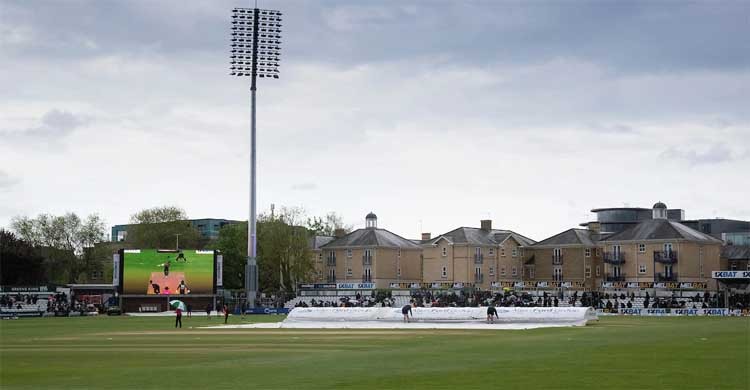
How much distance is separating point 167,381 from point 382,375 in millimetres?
5117

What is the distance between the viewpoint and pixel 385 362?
29391 mm

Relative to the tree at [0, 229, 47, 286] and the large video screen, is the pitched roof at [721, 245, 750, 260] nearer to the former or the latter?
the large video screen

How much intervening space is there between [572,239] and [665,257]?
14.7m

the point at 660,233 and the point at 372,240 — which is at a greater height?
the point at 660,233

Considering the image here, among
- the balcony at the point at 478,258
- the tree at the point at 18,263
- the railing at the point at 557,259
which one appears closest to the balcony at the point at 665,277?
the railing at the point at 557,259

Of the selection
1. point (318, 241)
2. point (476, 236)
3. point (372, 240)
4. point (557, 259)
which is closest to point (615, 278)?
point (557, 259)

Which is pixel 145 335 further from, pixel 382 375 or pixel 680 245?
pixel 680 245

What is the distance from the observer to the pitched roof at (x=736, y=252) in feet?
464

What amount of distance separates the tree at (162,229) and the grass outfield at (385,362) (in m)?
108

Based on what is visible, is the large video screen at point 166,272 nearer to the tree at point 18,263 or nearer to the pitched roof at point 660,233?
the tree at point 18,263

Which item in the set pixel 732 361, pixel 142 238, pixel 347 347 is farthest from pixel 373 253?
pixel 732 361

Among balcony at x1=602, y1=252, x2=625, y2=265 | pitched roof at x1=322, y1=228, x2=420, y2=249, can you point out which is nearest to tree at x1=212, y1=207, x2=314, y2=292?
pitched roof at x1=322, y1=228, x2=420, y2=249

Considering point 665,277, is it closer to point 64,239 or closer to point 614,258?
point 614,258

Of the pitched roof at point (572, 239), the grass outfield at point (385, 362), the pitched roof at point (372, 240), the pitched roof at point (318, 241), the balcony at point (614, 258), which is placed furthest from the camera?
the pitched roof at point (318, 241)
